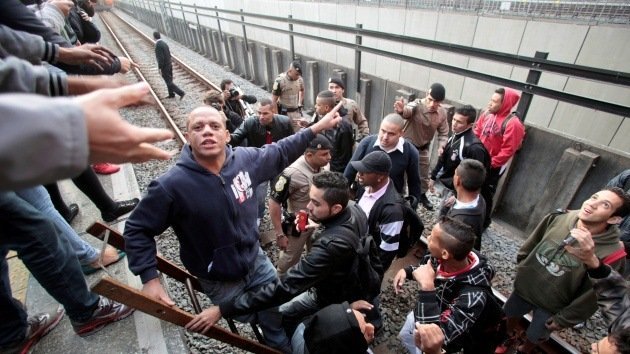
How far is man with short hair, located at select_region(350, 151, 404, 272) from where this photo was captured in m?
2.86

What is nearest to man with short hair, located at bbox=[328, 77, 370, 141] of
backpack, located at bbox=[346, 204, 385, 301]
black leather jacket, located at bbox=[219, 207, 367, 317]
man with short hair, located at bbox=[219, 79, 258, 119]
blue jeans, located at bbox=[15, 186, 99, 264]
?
man with short hair, located at bbox=[219, 79, 258, 119]

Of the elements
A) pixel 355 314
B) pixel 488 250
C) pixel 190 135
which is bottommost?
pixel 488 250

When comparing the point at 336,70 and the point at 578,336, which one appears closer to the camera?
the point at 578,336

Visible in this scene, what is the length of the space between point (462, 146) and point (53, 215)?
4680 mm

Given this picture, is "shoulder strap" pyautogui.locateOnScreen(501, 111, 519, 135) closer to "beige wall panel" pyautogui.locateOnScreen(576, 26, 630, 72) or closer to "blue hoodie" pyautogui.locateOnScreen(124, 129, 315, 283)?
"blue hoodie" pyautogui.locateOnScreen(124, 129, 315, 283)

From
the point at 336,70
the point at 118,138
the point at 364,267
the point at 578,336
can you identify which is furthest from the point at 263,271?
the point at 336,70

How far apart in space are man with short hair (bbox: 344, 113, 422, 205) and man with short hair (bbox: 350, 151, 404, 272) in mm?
674

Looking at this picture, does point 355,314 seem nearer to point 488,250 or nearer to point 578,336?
point 578,336

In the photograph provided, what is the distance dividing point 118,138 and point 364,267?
6.52ft

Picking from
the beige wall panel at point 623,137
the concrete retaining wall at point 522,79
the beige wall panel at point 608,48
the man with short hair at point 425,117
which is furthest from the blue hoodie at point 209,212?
the beige wall panel at point 608,48

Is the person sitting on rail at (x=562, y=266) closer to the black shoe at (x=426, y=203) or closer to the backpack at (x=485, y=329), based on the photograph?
the backpack at (x=485, y=329)

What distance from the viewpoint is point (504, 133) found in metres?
4.30

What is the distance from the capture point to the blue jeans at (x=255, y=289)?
2605 millimetres

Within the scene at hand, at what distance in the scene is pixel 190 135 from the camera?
228 cm
